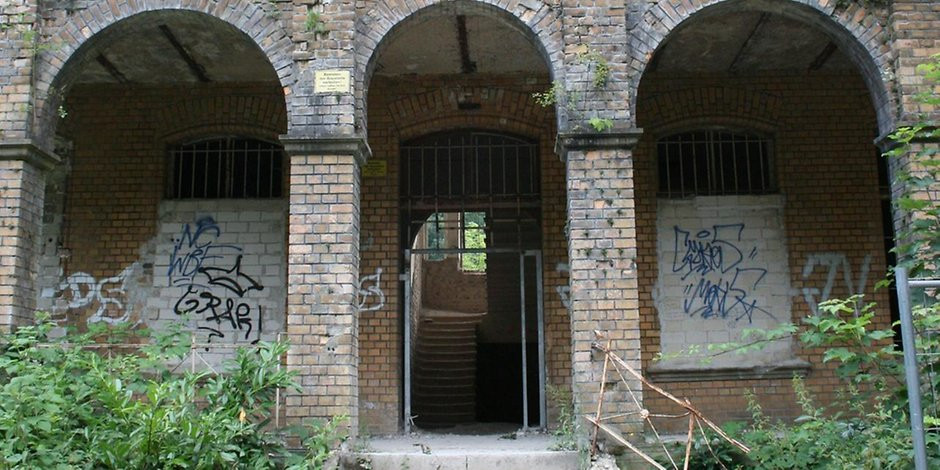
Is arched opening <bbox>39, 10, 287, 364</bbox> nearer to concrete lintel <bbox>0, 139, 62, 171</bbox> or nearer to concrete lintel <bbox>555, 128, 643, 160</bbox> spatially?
concrete lintel <bbox>0, 139, 62, 171</bbox>

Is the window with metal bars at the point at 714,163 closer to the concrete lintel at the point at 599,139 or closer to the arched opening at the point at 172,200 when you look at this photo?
the concrete lintel at the point at 599,139

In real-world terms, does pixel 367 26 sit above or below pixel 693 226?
above

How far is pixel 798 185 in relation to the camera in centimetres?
1019

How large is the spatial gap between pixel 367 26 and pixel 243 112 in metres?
3.20

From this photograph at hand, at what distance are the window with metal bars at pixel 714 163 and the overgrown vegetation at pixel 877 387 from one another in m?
2.79

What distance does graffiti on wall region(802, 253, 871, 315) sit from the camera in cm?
996

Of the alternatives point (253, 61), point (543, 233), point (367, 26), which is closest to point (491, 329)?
point (543, 233)

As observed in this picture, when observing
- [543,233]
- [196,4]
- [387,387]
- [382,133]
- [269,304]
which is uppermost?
[196,4]

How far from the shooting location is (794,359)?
387 inches

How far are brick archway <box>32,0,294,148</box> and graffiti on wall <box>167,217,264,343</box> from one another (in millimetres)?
2498

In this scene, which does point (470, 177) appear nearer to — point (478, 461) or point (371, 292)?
point (371, 292)

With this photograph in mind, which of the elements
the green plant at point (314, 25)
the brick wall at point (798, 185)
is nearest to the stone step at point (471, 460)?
the brick wall at point (798, 185)

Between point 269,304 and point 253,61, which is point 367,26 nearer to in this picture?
point 253,61

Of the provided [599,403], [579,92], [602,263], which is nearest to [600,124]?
[579,92]
